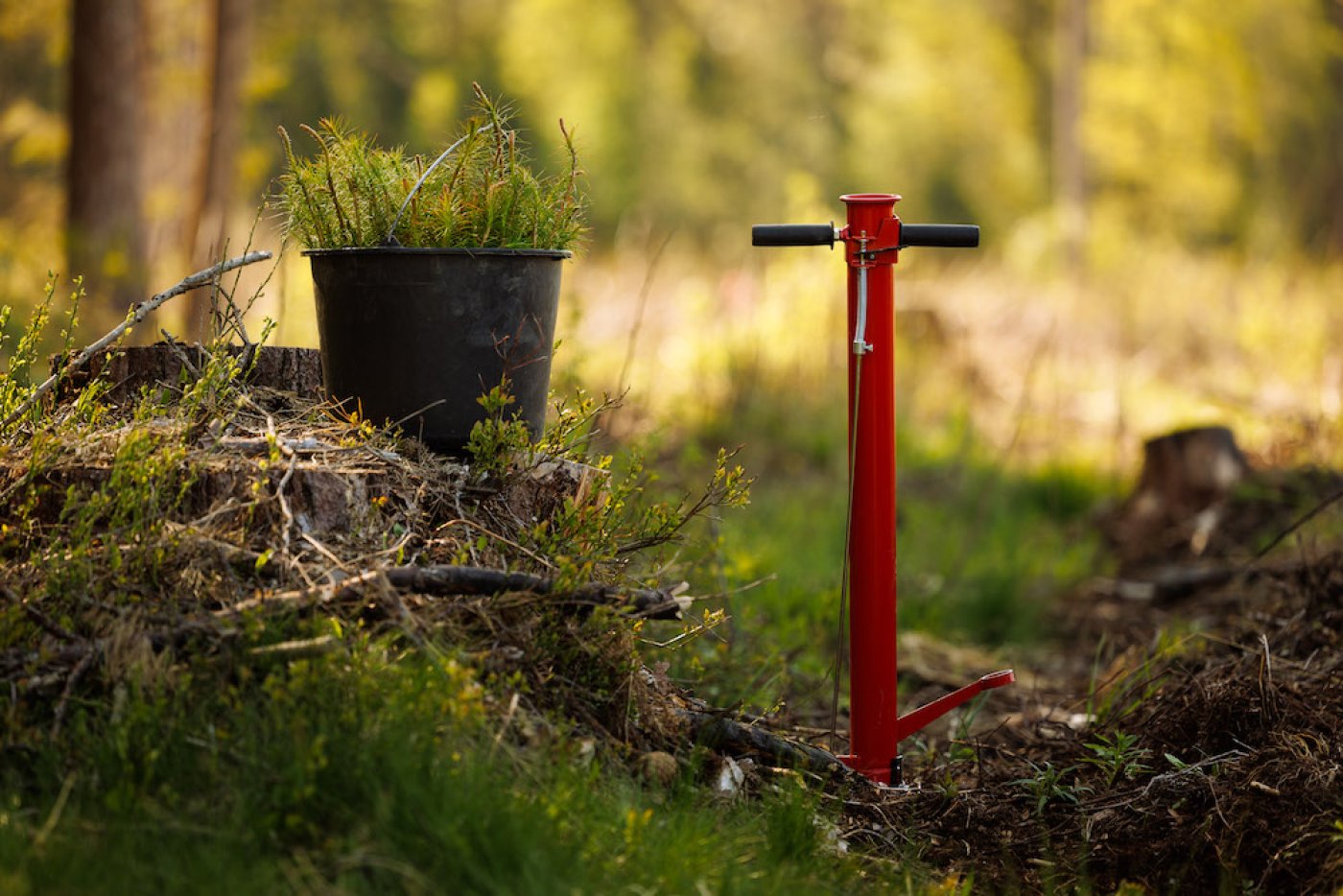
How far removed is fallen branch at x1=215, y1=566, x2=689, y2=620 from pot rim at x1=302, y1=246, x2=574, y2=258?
2.28 ft

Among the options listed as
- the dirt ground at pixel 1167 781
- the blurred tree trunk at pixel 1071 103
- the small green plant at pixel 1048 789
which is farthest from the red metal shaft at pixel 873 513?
the blurred tree trunk at pixel 1071 103

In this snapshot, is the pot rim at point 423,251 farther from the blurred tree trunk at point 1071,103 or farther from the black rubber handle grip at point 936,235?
the blurred tree trunk at point 1071,103

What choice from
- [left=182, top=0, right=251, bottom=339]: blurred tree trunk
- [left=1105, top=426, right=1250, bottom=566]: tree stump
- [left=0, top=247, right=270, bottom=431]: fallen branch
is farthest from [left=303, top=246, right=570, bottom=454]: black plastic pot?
[left=182, top=0, right=251, bottom=339]: blurred tree trunk

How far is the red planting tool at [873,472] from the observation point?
2.89 m

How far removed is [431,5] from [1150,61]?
19855 millimetres

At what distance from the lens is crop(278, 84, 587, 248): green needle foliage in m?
2.82

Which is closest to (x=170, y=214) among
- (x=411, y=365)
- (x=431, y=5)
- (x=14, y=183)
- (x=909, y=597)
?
(x=14, y=183)

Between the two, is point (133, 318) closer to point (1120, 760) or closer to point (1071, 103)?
point (1120, 760)

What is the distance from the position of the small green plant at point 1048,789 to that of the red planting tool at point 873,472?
23 cm

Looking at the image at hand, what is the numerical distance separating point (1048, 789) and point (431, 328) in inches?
68.9

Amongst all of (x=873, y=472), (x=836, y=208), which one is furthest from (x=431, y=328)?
(x=836, y=208)

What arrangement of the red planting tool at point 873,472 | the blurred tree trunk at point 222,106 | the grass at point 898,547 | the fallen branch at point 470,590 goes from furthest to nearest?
the blurred tree trunk at point 222,106 → the grass at point 898,547 → the red planting tool at point 873,472 → the fallen branch at point 470,590

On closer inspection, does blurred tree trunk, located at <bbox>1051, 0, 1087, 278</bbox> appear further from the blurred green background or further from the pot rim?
the pot rim

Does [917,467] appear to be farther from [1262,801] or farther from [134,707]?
[134,707]
